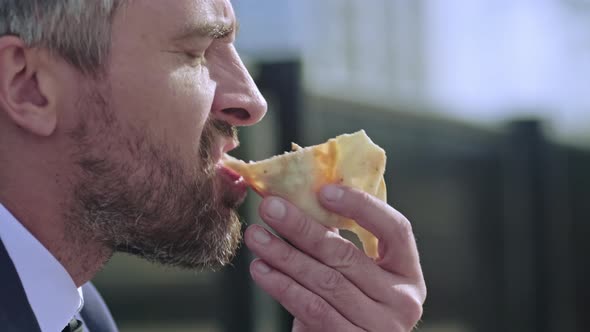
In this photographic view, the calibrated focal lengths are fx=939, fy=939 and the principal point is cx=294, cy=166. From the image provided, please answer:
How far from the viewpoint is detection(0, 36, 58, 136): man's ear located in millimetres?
2637

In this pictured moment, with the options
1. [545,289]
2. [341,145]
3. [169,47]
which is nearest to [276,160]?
[341,145]

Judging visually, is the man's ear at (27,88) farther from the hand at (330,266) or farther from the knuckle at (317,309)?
the knuckle at (317,309)

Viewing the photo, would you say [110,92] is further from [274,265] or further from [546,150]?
[546,150]

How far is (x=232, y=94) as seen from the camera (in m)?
2.81

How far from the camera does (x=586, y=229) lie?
9.66 metres

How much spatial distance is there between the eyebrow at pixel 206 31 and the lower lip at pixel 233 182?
0.40 m

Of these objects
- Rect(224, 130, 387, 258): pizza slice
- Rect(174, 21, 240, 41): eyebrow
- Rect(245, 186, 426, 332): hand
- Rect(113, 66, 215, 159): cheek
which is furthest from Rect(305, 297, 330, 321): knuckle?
Rect(174, 21, 240, 41): eyebrow

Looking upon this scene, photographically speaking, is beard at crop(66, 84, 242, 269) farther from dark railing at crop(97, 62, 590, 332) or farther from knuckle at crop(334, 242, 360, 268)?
dark railing at crop(97, 62, 590, 332)

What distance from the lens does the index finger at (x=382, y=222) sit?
2.63 metres

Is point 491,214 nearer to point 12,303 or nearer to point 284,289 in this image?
point 284,289

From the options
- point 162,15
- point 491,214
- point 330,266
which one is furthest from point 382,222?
point 491,214

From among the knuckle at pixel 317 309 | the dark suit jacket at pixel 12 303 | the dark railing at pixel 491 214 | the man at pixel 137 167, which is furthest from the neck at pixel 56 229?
the dark railing at pixel 491 214

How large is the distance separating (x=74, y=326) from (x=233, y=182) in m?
0.67

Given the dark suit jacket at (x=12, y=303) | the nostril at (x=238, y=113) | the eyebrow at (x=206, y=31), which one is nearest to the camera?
the dark suit jacket at (x=12, y=303)
